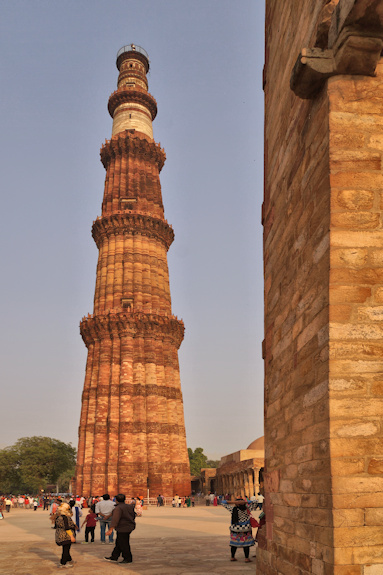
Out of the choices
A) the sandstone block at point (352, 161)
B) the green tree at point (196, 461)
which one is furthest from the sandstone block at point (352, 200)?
the green tree at point (196, 461)

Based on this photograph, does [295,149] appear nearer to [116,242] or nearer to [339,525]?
[339,525]

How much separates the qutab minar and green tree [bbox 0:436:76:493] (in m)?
25.2

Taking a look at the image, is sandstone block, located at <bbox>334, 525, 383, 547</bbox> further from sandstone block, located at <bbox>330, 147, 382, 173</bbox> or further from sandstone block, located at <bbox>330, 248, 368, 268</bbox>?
sandstone block, located at <bbox>330, 147, 382, 173</bbox>

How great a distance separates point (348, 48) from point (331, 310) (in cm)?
203

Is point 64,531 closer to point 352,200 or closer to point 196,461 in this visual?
point 352,200

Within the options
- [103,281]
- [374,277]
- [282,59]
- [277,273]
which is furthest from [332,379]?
[103,281]

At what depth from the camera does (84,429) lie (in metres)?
32.6

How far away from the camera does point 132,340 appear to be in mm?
33781

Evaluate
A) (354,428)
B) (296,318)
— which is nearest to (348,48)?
(296,318)

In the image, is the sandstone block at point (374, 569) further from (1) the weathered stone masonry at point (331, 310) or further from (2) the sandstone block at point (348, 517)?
(2) the sandstone block at point (348, 517)

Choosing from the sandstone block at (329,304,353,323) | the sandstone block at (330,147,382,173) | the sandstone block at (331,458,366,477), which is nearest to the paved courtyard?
the sandstone block at (331,458,366,477)

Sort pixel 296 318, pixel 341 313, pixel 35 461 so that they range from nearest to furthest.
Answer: pixel 341 313 < pixel 296 318 < pixel 35 461

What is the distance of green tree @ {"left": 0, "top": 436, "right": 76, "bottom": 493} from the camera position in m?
54.4

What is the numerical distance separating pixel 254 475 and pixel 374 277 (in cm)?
2602
